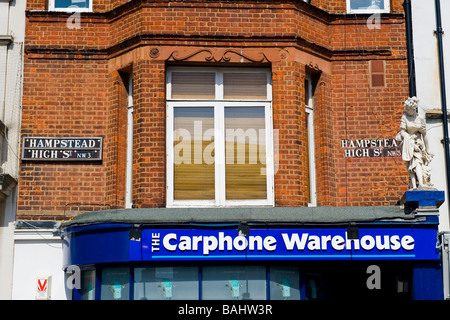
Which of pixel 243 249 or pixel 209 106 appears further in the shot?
pixel 209 106

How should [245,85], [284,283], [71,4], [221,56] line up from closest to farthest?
1. [284,283]
2. [221,56]
3. [245,85]
4. [71,4]

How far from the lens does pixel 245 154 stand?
51.1 ft

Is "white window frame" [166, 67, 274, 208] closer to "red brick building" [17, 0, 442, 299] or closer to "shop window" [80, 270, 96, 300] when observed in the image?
"red brick building" [17, 0, 442, 299]

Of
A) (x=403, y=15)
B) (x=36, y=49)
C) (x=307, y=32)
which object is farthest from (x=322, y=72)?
(x=36, y=49)

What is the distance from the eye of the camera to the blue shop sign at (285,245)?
46.2 ft

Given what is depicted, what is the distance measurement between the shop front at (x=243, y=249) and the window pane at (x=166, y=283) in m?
0.02

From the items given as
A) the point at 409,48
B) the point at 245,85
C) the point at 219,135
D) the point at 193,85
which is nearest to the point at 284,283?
the point at 219,135

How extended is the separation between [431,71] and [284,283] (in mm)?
5156

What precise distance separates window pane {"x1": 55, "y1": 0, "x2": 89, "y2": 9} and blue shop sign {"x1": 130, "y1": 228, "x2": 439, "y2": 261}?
16.6ft

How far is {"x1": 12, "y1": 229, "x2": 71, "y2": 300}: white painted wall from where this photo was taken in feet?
51.0

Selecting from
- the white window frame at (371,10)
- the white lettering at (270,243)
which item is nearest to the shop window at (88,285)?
the white lettering at (270,243)

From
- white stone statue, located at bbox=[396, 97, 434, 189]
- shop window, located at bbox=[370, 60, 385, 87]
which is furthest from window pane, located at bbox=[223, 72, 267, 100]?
white stone statue, located at bbox=[396, 97, 434, 189]

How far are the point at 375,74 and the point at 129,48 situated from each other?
179 inches

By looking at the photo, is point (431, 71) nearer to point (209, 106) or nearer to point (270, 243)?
point (209, 106)
